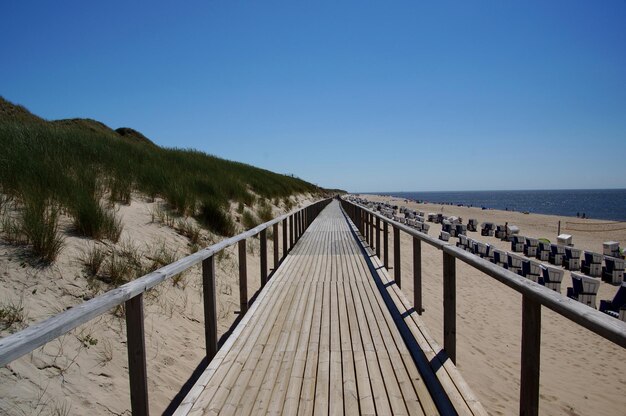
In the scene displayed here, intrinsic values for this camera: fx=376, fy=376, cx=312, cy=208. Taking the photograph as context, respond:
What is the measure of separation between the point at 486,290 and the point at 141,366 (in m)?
8.91

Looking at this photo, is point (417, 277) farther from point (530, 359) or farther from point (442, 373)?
point (530, 359)

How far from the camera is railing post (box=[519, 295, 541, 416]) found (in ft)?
5.79

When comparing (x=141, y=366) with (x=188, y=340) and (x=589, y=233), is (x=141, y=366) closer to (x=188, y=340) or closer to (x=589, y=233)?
(x=188, y=340)

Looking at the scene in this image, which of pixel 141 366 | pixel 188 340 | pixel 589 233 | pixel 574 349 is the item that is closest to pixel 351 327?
pixel 188 340

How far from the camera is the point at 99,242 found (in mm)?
4219

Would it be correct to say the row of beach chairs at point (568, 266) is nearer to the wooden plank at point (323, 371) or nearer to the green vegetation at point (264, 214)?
the wooden plank at point (323, 371)

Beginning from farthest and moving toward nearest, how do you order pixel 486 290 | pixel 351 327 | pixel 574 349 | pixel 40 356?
pixel 486 290 < pixel 574 349 < pixel 351 327 < pixel 40 356

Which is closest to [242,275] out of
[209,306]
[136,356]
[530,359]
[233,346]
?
[233,346]

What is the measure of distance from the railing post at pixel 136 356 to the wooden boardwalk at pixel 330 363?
408mm

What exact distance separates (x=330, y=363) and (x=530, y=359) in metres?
1.52

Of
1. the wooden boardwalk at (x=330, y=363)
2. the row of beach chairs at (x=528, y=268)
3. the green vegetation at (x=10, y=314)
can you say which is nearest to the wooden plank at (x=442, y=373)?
the wooden boardwalk at (x=330, y=363)

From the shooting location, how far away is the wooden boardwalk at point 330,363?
2.36 meters

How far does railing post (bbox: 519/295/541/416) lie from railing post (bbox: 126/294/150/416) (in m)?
1.89

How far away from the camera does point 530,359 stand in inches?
70.2
